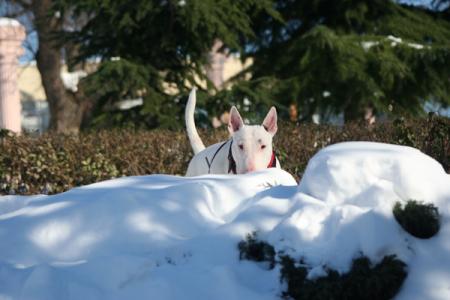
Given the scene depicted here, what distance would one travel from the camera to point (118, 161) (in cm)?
770

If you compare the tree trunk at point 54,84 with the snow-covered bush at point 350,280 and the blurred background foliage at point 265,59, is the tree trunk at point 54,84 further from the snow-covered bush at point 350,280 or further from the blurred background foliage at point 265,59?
the snow-covered bush at point 350,280

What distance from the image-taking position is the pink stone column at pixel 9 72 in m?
15.8

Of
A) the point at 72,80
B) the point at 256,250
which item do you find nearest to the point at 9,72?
the point at 72,80

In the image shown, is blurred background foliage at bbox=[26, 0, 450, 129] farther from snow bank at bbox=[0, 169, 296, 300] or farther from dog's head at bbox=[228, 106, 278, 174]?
snow bank at bbox=[0, 169, 296, 300]

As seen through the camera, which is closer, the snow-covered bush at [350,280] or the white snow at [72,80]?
the snow-covered bush at [350,280]

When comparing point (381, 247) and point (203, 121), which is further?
point (203, 121)

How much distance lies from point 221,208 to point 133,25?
842 centimetres

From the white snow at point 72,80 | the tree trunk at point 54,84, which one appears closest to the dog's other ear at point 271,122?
the tree trunk at point 54,84

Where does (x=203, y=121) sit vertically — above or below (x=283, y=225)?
below

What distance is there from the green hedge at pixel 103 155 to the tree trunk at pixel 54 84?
8.80m

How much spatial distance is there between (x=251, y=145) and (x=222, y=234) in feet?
7.80

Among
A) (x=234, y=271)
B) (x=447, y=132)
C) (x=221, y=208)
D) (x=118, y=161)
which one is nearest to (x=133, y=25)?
(x=118, y=161)

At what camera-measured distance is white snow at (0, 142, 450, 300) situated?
299cm

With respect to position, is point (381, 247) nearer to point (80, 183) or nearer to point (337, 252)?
point (337, 252)
